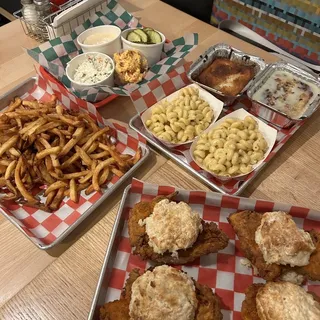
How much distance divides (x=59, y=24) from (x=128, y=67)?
701 millimetres

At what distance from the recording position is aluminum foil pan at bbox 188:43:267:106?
7.89ft

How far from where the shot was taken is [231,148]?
6.66 ft

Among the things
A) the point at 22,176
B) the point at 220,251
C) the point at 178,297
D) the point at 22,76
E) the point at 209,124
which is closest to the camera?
the point at 178,297

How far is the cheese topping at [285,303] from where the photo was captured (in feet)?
4.60

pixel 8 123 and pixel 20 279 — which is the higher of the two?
pixel 8 123

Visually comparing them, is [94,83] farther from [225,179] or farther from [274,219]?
[274,219]

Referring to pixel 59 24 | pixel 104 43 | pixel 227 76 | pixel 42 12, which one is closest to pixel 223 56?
pixel 227 76

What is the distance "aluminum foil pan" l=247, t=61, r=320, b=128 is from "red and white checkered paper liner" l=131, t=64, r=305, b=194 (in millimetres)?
62

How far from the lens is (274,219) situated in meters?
1.65

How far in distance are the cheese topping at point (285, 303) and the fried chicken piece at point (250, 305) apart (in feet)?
0.09

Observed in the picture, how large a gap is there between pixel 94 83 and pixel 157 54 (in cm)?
62

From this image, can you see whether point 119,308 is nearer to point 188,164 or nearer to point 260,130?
point 188,164

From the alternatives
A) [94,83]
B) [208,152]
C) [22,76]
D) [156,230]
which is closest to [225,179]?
[208,152]

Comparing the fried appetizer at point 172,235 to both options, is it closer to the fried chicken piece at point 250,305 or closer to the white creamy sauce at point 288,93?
the fried chicken piece at point 250,305
